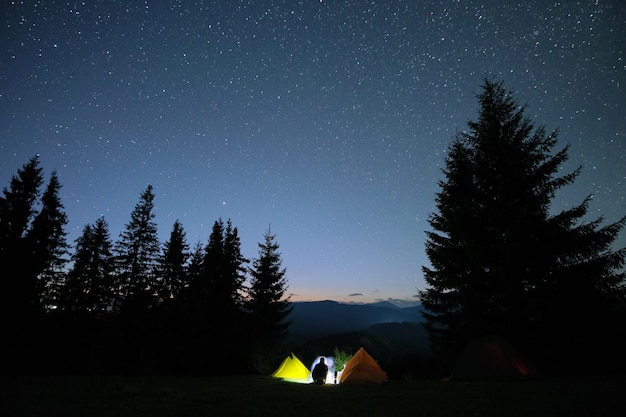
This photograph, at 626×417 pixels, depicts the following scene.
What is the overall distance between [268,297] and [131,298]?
38.0 feet

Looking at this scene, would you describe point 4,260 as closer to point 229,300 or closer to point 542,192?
point 229,300

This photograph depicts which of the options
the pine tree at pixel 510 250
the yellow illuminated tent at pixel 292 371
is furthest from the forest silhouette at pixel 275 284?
the yellow illuminated tent at pixel 292 371

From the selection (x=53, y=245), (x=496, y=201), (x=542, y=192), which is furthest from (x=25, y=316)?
(x=542, y=192)

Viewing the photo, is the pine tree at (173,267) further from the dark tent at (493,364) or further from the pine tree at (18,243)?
the dark tent at (493,364)

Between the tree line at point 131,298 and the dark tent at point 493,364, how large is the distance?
42.3 feet

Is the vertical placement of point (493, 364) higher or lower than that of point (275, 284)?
lower

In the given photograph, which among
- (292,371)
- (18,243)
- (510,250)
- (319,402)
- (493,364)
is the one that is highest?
(18,243)

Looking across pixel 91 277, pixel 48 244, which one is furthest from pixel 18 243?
pixel 91 277

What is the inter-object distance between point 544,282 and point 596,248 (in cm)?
243

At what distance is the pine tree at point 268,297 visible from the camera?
31.9 m

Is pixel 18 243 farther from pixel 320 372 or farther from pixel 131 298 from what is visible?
pixel 320 372

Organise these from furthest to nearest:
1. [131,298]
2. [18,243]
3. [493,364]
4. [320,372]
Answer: [131,298], [18,243], [320,372], [493,364]

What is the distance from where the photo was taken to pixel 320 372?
51.2 ft

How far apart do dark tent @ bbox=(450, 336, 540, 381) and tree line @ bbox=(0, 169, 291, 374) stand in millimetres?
12897
